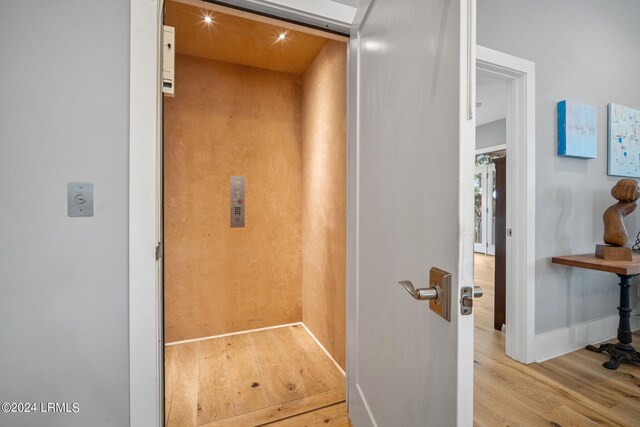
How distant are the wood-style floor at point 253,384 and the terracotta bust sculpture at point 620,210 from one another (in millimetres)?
2175

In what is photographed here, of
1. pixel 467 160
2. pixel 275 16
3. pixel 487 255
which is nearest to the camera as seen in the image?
pixel 467 160


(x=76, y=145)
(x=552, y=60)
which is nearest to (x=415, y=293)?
(x=76, y=145)

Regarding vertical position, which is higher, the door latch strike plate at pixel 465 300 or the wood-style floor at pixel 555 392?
the door latch strike plate at pixel 465 300

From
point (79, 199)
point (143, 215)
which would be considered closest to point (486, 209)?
point (143, 215)

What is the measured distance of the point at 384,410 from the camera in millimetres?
1043

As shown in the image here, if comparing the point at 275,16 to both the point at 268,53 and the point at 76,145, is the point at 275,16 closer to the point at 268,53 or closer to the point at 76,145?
the point at 76,145

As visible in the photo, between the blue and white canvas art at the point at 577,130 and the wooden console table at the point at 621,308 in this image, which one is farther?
the blue and white canvas art at the point at 577,130

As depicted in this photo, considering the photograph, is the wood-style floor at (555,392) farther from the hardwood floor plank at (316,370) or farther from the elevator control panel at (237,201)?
the elevator control panel at (237,201)

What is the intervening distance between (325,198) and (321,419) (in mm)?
1483

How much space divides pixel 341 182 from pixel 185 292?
5.83 feet

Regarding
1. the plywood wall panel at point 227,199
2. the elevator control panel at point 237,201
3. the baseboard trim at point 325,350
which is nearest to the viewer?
the baseboard trim at point 325,350

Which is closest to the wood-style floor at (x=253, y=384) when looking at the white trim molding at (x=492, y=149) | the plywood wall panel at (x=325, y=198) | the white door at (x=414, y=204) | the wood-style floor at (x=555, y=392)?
the plywood wall panel at (x=325, y=198)

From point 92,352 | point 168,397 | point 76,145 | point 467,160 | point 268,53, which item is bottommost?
point 168,397

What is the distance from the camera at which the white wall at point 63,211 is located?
3.18ft
